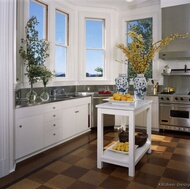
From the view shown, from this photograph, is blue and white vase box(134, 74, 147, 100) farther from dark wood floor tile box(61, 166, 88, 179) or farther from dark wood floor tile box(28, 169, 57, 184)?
dark wood floor tile box(28, 169, 57, 184)

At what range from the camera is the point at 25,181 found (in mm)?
2354

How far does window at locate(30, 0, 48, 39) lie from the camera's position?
3.97 meters

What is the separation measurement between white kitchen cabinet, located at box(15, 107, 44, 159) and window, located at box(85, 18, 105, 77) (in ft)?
7.98

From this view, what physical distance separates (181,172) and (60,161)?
5.56 feet

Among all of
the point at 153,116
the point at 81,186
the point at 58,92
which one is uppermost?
the point at 58,92

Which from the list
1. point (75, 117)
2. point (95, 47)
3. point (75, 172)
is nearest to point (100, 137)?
point (75, 172)

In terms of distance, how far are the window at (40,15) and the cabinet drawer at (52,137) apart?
2.03 meters

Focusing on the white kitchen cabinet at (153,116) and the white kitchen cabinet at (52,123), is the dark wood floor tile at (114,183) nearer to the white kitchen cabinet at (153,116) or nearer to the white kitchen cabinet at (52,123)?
the white kitchen cabinet at (52,123)

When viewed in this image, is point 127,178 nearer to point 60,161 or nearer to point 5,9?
point 60,161

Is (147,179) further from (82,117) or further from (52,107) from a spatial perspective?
(82,117)

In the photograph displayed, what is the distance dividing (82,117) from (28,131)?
5.06 ft

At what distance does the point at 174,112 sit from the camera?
4.47 m

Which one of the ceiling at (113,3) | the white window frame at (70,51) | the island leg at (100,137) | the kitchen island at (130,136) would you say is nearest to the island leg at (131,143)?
the kitchen island at (130,136)

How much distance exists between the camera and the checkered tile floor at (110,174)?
227 cm
